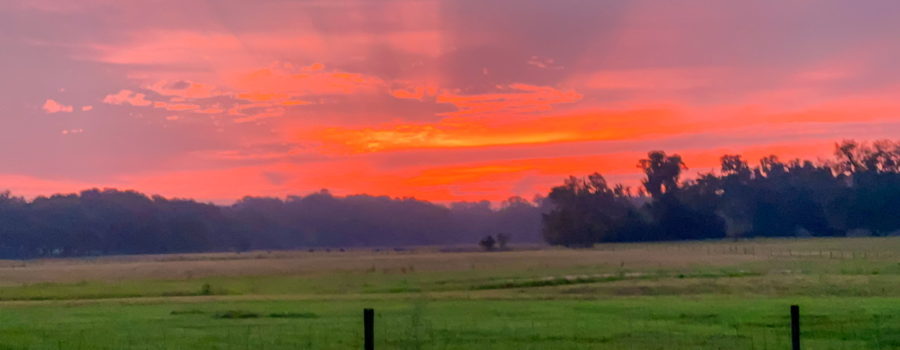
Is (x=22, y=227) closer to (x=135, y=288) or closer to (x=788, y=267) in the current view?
(x=135, y=288)

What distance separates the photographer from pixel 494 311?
131 ft

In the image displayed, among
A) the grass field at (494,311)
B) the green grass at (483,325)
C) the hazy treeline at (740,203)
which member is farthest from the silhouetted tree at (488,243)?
the green grass at (483,325)

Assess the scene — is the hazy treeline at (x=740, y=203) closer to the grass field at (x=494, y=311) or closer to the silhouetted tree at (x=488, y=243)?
the silhouetted tree at (x=488, y=243)

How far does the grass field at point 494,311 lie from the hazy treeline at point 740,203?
285 feet

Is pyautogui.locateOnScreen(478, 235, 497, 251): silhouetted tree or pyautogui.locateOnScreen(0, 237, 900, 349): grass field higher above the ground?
pyautogui.locateOnScreen(478, 235, 497, 251): silhouetted tree

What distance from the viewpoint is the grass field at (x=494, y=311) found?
28.7 metres

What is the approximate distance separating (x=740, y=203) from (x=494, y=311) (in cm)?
14944

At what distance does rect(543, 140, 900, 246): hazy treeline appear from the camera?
545ft

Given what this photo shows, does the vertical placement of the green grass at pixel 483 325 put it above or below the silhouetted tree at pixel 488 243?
below

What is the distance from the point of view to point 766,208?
17600cm

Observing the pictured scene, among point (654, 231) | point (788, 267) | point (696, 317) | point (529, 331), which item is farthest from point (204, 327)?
point (654, 231)

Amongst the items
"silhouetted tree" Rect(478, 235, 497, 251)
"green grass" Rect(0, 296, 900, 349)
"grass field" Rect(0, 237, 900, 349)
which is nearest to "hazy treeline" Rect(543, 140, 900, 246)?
"silhouetted tree" Rect(478, 235, 497, 251)

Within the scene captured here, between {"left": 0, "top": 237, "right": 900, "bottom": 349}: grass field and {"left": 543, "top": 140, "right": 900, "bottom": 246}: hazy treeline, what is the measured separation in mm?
87001

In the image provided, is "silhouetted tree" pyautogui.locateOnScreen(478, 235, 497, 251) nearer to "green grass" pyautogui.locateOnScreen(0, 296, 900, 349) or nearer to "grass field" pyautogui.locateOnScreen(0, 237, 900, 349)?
"grass field" pyautogui.locateOnScreen(0, 237, 900, 349)
